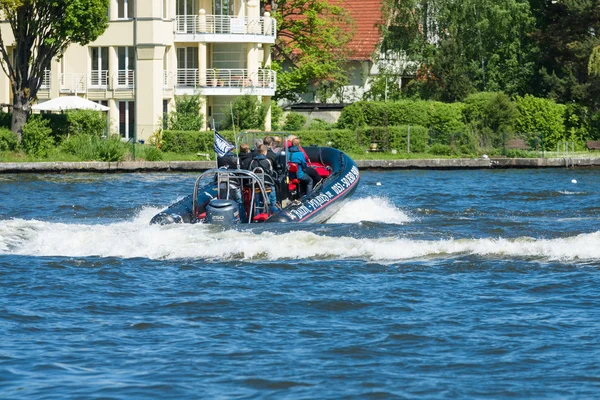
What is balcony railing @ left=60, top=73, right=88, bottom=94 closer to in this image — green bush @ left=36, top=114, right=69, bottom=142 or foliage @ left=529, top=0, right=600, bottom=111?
green bush @ left=36, top=114, right=69, bottom=142

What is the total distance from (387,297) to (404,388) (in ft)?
A: 14.4

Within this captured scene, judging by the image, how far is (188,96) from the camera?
50.4 metres

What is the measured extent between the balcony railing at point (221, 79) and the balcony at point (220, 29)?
4.43 ft

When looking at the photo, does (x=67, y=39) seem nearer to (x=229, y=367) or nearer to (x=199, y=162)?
(x=199, y=162)

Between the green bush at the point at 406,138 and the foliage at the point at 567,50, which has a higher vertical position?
the foliage at the point at 567,50

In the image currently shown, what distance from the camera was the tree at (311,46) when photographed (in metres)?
58.8

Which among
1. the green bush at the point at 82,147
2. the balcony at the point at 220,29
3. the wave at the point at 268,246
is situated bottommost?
the wave at the point at 268,246

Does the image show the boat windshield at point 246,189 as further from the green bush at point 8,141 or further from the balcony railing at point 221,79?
the balcony railing at point 221,79

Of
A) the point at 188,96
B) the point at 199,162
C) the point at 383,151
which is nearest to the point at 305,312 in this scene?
the point at 199,162

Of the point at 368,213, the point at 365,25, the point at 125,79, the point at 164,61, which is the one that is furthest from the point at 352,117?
the point at 368,213

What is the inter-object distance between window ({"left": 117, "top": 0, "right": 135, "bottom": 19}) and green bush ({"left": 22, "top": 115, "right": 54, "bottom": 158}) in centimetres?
982

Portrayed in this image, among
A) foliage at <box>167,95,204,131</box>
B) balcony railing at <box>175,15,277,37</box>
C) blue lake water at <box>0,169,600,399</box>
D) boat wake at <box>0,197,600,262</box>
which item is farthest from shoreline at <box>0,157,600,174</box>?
boat wake at <box>0,197,600,262</box>

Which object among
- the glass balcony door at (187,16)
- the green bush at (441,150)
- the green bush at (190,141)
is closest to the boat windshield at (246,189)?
the green bush at (190,141)

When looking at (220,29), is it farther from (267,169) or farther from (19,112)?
(267,169)
